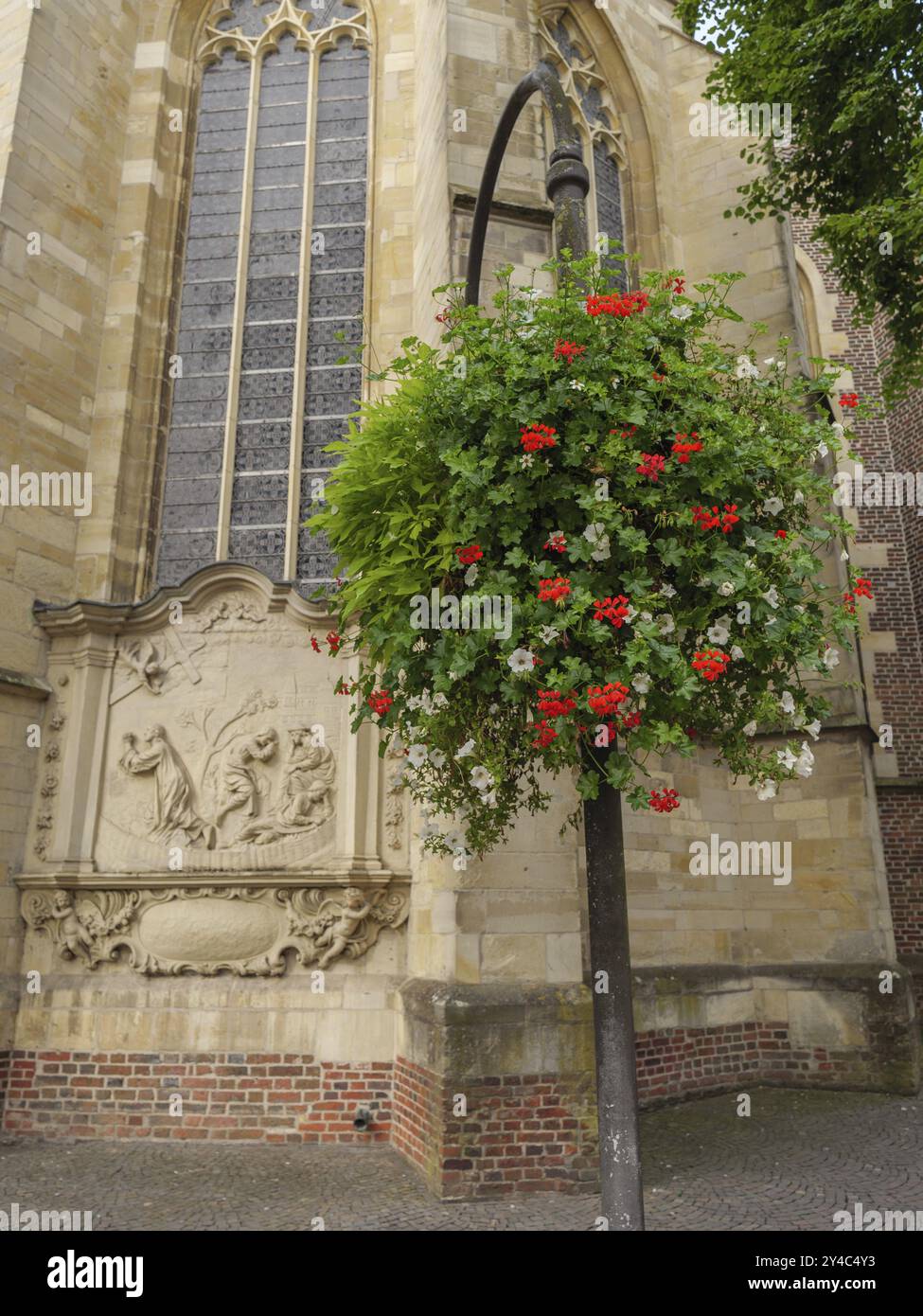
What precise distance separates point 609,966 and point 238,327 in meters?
8.02

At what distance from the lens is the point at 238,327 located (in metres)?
9.50

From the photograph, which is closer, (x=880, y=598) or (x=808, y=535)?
(x=808, y=535)

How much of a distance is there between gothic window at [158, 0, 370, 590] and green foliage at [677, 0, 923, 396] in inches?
153

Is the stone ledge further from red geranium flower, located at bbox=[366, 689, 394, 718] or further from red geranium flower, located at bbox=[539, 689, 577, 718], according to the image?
red geranium flower, located at bbox=[539, 689, 577, 718]

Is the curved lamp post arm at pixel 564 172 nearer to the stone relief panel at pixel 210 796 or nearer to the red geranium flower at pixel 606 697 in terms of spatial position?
the red geranium flower at pixel 606 697

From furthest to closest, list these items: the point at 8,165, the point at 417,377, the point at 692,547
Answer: the point at 8,165
the point at 417,377
the point at 692,547

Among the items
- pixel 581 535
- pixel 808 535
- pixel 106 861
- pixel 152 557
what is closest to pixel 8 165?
pixel 152 557

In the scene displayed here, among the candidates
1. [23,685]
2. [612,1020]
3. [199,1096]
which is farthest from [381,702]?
[23,685]

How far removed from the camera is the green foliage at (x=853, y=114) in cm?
762

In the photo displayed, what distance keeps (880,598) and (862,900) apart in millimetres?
7179

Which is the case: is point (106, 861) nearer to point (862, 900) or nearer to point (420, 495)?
point (420, 495)

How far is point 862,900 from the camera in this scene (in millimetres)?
8523

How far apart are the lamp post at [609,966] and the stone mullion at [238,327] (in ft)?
16.7

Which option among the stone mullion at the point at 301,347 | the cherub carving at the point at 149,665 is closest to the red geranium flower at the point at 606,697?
the cherub carving at the point at 149,665
